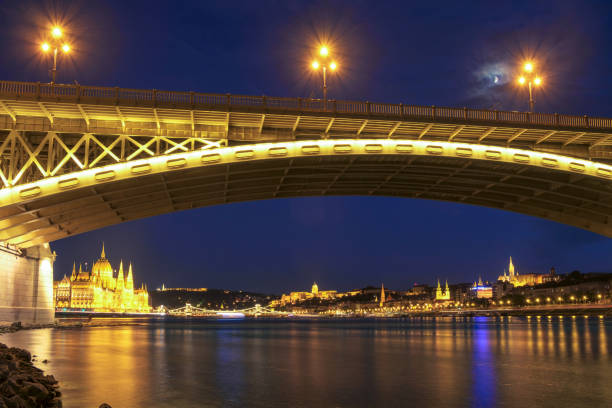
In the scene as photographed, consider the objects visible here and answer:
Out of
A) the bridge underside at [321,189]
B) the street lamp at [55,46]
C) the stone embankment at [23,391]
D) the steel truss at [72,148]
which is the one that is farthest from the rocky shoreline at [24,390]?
the street lamp at [55,46]

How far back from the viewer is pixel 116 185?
3195cm

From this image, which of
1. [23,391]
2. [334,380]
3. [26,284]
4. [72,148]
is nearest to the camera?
[23,391]

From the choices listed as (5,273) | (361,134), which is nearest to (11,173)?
(5,273)

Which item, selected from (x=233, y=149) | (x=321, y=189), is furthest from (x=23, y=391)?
(x=321, y=189)

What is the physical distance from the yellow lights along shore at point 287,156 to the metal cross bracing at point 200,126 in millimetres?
568

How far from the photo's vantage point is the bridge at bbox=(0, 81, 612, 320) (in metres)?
28.5

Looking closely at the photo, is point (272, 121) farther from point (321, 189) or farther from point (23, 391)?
point (23, 391)

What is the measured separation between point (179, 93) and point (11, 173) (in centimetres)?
921

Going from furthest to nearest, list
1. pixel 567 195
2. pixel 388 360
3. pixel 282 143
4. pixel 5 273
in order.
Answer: pixel 567 195
pixel 5 273
pixel 282 143
pixel 388 360

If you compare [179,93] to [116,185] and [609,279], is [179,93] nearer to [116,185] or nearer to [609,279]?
[116,185]

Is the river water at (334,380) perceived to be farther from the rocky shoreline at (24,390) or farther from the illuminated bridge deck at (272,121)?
the illuminated bridge deck at (272,121)

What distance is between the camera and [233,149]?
1205 inches

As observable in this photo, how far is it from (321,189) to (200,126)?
1513cm

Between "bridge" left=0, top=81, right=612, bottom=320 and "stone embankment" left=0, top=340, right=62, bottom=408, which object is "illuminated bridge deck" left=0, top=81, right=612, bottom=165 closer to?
"bridge" left=0, top=81, right=612, bottom=320
